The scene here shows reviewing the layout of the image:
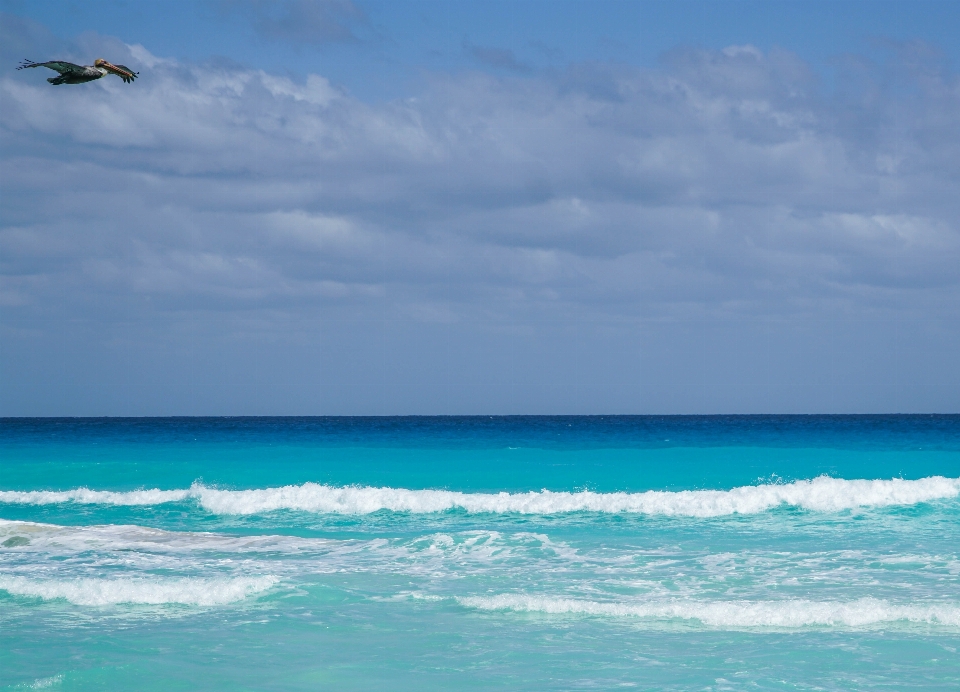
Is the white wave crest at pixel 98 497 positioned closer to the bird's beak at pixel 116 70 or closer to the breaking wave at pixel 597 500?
the breaking wave at pixel 597 500

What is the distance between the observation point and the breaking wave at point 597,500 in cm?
2047

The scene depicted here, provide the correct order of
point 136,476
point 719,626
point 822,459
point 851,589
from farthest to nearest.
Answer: point 822,459, point 136,476, point 851,589, point 719,626

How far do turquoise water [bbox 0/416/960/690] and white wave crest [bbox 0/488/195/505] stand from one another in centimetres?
12

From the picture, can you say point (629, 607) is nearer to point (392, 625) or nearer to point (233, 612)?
point (392, 625)

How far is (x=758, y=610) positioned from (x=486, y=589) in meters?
3.73

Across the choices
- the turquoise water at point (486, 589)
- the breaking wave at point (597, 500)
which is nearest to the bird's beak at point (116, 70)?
the turquoise water at point (486, 589)

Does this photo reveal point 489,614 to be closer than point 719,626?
No

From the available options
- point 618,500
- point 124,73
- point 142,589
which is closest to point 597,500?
point 618,500

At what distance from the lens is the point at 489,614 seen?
424 inches

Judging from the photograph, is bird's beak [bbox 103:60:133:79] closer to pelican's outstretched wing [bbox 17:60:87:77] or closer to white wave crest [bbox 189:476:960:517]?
pelican's outstretched wing [bbox 17:60:87:77]

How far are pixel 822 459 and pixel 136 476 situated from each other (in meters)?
26.3

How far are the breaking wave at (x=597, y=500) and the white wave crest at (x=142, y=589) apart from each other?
372 inches

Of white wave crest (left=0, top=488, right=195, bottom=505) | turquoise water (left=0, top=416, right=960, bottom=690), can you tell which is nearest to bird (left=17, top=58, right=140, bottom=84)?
turquoise water (left=0, top=416, right=960, bottom=690)

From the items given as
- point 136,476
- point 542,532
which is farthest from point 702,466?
point 136,476
